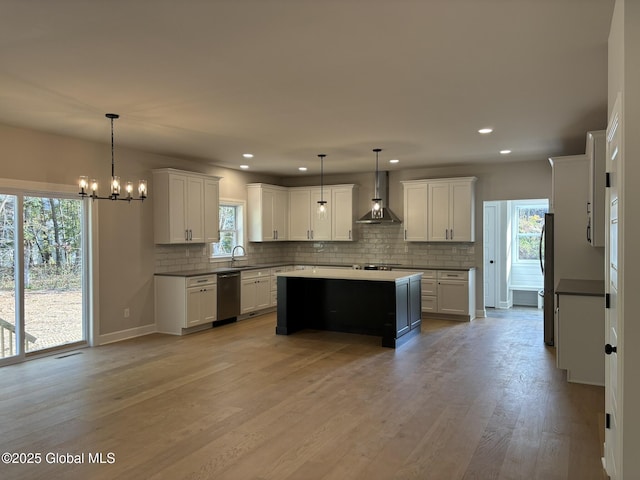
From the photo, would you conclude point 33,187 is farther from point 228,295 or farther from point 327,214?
point 327,214

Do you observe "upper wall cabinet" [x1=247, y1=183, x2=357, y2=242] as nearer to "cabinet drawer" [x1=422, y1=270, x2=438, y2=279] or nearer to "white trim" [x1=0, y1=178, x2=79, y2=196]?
"cabinet drawer" [x1=422, y1=270, x2=438, y2=279]

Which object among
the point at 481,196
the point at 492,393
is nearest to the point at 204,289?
the point at 492,393

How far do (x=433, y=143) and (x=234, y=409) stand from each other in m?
4.28

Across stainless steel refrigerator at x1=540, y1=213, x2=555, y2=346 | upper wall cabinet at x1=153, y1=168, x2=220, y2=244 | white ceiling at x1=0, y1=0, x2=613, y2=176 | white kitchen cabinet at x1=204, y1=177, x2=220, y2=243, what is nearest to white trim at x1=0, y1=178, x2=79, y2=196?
white ceiling at x1=0, y1=0, x2=613, y2=176

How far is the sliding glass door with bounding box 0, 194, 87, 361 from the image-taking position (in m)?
5.32

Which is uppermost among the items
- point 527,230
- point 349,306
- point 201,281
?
point 527,230

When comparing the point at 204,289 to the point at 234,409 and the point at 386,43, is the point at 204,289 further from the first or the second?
the point at 386,43

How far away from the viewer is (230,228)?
8.80 m

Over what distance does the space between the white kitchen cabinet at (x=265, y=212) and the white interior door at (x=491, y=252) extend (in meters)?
4.09

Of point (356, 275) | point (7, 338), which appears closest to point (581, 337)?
point (356, 275)

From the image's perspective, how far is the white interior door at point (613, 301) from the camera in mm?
2324

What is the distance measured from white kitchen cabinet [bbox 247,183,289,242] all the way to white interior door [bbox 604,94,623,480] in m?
6.74

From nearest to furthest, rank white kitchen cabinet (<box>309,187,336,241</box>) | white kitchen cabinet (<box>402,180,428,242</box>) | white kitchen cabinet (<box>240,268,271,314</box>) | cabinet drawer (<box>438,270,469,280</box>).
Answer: cabinet drawer (<box>438,270,469,280</box>) → white kitchen cabinet (<box>240,268,271,314</box>) → white kitchen cabinet (<box>402,180,428,242</box>) → white kitchen cabinet (<box>309,187,336,241</box>)

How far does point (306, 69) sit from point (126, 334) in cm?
475
